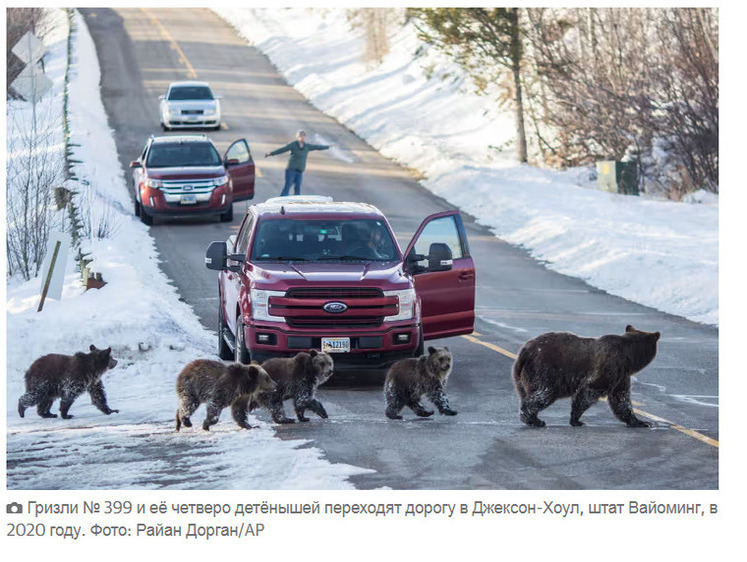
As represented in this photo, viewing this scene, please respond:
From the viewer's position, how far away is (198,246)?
88.1 ft

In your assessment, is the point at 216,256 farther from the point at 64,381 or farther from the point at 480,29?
the point at 480,29

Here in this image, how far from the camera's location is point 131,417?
12.6 m

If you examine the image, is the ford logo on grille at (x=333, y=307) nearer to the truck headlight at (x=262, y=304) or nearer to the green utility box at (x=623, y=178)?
the truck headlight at (x=262, y=304)

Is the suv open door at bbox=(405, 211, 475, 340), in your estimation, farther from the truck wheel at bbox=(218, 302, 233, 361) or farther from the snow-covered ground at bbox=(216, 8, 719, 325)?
the snow-covered ground at bbox=(216, 8, 719, 325)

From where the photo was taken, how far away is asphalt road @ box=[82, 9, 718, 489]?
1027cm

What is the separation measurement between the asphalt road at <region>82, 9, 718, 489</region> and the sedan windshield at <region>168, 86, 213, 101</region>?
134cm

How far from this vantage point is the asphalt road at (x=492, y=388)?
10273mm

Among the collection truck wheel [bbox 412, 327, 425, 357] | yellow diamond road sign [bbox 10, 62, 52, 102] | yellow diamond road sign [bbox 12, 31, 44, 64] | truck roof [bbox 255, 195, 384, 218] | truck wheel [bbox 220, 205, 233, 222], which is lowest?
truck wheel [bbox 220, 205, 233, 222]

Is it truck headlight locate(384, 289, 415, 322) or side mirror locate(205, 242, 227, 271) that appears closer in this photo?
truck headlight locate(384, 289, 415, 322)

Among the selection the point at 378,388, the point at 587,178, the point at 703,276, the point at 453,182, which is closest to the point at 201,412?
the point at 378,388

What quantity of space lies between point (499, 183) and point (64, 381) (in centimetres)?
2449

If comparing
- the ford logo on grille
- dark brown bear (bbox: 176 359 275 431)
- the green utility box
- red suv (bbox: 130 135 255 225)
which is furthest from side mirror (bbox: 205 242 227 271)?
the green utility box

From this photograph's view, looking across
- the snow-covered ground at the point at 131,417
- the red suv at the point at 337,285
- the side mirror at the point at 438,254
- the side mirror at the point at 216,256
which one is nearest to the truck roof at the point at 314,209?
the red suv at the point at 337,285

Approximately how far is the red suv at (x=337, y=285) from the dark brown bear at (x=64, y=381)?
1775 millimetres
